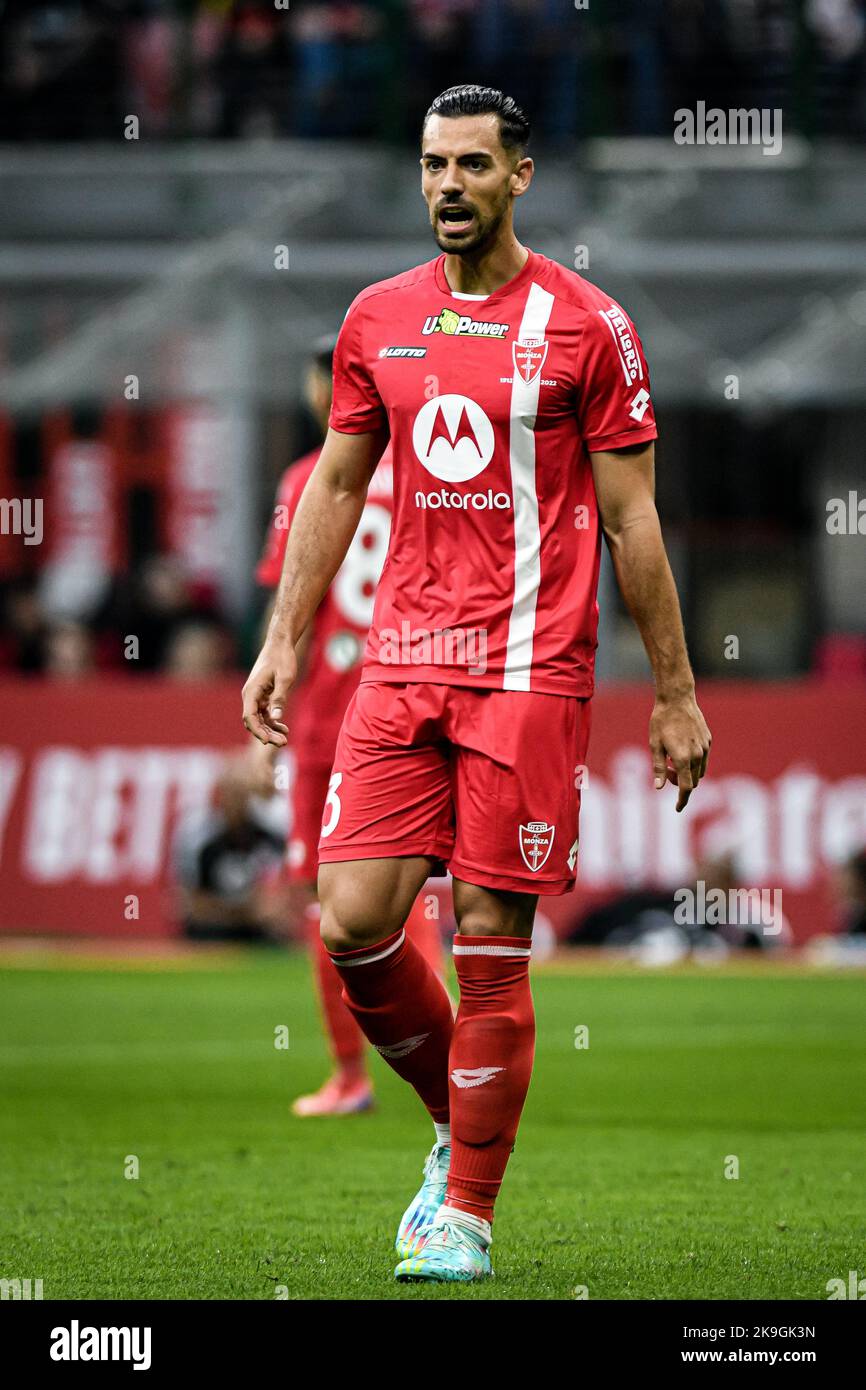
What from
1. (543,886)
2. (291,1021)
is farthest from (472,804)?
(291,1021)

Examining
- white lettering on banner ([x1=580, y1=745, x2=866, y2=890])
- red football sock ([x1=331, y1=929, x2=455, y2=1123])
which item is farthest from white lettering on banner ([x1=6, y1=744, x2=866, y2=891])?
red football sock ([x1=331, y1=929, x2=455, y2=1123])

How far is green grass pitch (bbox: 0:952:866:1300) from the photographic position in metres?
5.42

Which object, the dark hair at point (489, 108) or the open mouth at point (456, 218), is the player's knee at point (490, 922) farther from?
the dark hair at point (489, 108)

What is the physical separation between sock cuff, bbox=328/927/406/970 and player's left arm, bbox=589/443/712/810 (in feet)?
2.34

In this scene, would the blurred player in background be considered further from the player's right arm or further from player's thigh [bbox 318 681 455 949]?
player's thigh [bbox 318 681 455 949]

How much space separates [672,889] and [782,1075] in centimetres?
547

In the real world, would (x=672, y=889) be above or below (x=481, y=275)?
below

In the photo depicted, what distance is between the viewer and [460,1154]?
5.41 metres

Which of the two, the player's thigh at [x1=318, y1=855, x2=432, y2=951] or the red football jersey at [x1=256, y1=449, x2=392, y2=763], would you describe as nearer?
the player's thigh at [x1=318, y1=855, x2=432, y2=951]

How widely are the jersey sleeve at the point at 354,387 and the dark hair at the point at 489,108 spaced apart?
501mm

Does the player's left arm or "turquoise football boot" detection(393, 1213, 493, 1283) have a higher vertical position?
the player's left arm

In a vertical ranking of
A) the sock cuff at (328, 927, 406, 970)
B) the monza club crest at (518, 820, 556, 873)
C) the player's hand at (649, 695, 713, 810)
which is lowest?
the sock cuff at (328, 927, 406, 970)

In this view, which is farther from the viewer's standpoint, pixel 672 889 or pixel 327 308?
pixel 327 308

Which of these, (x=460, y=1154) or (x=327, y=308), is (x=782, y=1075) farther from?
(x=327, y=308)
